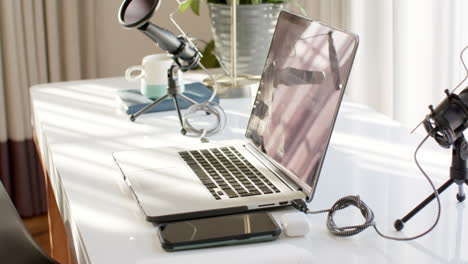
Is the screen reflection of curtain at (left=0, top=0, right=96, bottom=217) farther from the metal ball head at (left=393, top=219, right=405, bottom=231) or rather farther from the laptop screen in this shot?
the metal ball head at (left=393, top=219, right=405, bottom=231)

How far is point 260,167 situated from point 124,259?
1.25 ft

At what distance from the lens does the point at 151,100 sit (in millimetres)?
1888

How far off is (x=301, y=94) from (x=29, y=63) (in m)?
1.91

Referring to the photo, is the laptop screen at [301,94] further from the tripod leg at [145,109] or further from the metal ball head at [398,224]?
the tripod leg at [145,109]

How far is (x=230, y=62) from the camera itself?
210 centimetres

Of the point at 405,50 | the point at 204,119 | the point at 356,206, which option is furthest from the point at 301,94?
the point at 405,50

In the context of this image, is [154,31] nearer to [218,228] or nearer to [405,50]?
[218,228]

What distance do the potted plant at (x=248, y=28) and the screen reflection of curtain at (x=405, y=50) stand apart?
51 centimetres

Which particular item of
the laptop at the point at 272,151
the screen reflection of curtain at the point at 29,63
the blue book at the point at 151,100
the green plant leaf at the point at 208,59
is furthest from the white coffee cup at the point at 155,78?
the screen reflection of curtain at the point at 29,63

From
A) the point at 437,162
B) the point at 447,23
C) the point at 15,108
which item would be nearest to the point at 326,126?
the point at 437,162

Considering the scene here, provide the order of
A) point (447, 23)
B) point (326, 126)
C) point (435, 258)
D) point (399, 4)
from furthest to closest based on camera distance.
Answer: point (399, 4) < point (447, 23) < point (326, 126) < point (435, 258)

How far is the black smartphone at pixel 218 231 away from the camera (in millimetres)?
1036

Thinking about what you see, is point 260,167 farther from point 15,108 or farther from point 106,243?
point 15,108

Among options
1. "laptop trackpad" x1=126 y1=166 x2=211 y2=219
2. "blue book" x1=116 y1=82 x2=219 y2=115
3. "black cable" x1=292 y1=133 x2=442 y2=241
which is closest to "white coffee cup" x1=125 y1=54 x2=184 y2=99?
"blue book" x1=116 y1=82 x2=219 y2=115
